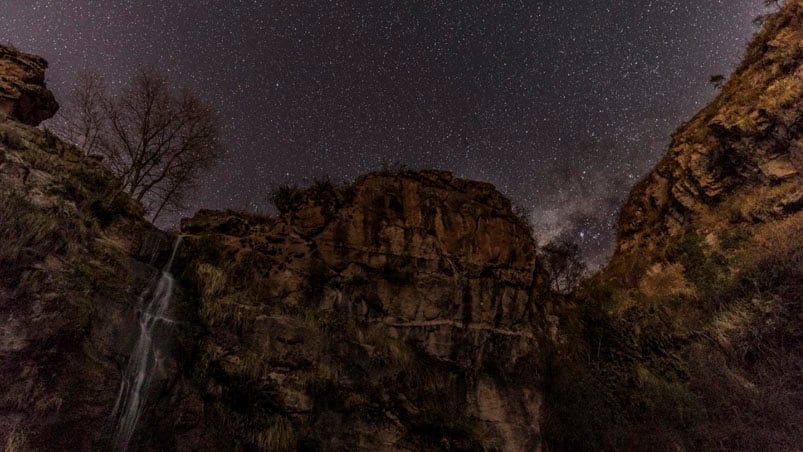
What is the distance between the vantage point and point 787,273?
1267cm

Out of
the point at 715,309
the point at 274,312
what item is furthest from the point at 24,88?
the point at 715,309

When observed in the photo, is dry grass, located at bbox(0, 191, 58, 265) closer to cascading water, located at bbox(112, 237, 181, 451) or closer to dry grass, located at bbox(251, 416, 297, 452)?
cascading water, located at bbox(112, 237, 181, 451)

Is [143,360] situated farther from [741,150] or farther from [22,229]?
[741,150]

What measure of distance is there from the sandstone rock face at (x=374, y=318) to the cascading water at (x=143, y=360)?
3.65 ft

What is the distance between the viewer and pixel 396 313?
46.8 ft

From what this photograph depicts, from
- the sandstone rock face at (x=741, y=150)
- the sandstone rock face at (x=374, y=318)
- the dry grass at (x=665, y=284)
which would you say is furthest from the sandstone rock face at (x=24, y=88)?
the sandstone rock face at (x=741, y=150)

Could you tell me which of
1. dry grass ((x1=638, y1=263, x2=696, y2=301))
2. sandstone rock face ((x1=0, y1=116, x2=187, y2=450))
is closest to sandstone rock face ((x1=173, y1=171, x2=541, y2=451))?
sandstone rock face ((x1=0, y1=116, x2=187, y2=450))

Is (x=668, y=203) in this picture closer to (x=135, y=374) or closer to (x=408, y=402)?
(x=408, y=402)

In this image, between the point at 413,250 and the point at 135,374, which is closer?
the point at 135,374

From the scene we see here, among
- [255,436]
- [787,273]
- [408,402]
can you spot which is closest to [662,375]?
[787,273]

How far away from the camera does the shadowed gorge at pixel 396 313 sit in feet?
29.3

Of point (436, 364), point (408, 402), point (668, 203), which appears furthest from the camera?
point (668, 203)

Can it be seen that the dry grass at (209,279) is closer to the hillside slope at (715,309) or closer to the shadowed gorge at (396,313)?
the shadowed gorge at (396,313)

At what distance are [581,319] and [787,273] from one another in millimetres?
6752
